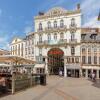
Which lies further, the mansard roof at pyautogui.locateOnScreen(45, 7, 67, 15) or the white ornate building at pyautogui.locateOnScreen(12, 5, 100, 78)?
the mansard roof at pyautogui.locateOnScreen(45, 7, 67, 15)

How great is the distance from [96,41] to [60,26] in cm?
841

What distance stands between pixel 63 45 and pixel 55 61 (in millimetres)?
4886

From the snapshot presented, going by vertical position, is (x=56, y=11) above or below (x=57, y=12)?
above

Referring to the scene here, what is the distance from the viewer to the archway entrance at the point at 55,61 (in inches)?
2132

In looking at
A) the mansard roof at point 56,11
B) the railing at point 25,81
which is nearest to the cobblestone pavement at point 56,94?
the railing at point 25,81

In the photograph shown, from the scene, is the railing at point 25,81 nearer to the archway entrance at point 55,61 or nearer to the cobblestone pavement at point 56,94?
the cobblestone pavement at point 56,94

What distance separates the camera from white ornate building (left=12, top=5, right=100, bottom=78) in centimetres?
5091

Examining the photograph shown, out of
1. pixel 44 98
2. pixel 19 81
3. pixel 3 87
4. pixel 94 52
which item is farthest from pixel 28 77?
pixel 94 52

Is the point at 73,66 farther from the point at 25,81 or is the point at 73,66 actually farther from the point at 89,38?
the point at 25,81

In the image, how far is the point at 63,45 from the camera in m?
52.9

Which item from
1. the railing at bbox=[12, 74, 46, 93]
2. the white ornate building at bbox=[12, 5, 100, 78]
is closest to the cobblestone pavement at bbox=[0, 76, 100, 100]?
the railing at bbox=[12, 74, 46, 93]

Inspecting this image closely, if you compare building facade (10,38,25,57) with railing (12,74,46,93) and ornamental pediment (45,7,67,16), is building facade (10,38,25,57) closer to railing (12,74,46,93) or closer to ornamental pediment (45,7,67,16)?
ornamental pediment (45,7,67,16)

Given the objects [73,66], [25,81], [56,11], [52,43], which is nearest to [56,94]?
[25,81]

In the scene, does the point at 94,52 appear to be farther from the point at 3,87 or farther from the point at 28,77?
the point at 3,87
